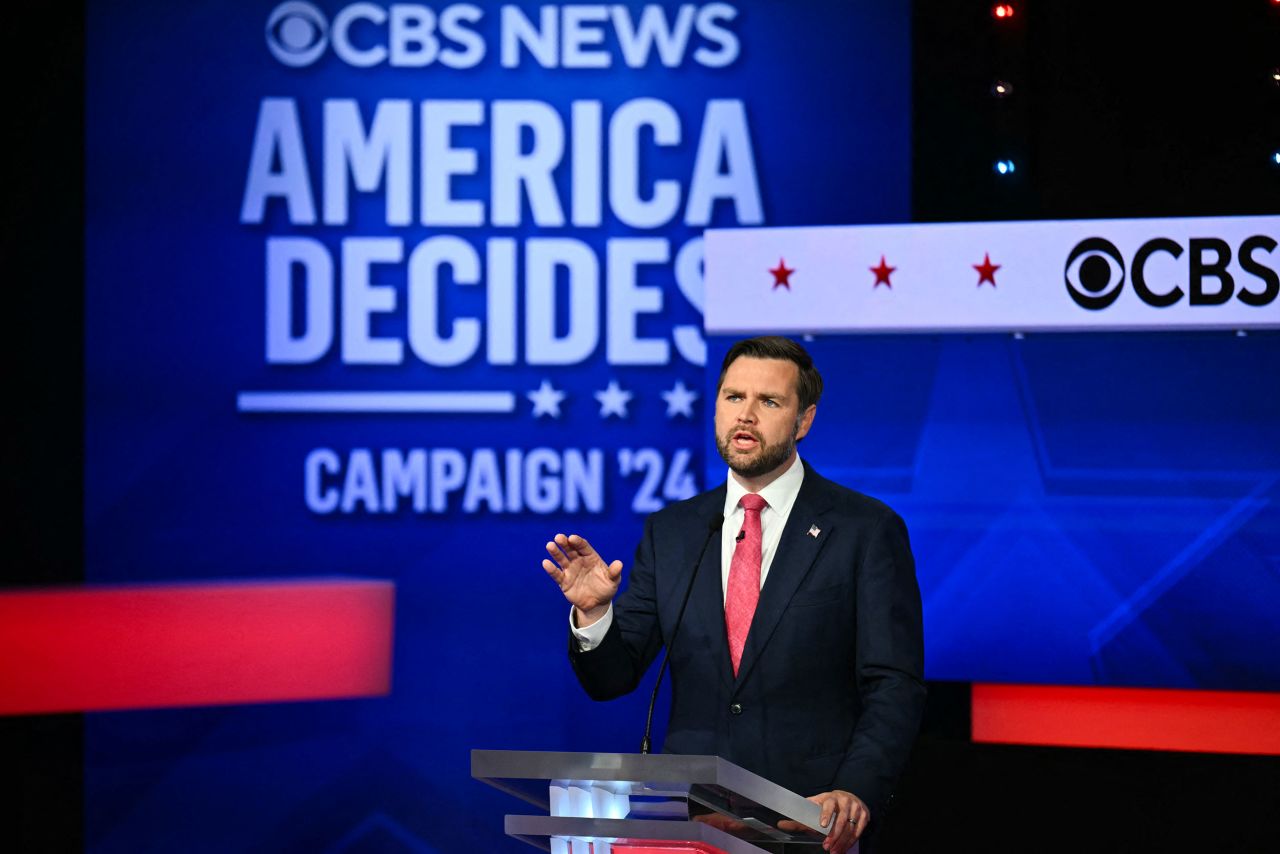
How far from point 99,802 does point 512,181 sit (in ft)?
7.83

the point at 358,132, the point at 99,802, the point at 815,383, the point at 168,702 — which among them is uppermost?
Answer: the point at 358,132

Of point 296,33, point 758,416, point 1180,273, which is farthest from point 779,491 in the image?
point 296,33

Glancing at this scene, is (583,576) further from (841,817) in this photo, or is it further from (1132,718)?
(1132,718)

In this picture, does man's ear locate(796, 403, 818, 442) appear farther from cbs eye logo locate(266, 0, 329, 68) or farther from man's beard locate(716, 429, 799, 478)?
cbs eye logo locate(266, 0, 329, 68)

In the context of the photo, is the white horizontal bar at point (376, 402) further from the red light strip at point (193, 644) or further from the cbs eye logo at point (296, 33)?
the cbs eye logo at point (296, 33)

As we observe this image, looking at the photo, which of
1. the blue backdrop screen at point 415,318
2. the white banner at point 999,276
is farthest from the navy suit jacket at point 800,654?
the blue backdrop screen at point 415,318

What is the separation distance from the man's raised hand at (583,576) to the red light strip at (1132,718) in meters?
1.95

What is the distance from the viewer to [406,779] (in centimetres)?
510

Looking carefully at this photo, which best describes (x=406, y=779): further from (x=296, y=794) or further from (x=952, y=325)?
(x=952, y=325)

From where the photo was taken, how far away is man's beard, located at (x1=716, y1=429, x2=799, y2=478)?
293cm

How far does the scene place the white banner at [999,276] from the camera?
4117 mm

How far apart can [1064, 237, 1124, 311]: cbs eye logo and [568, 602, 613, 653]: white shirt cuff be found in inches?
77.0

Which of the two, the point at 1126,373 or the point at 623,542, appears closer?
the point at 1126,373

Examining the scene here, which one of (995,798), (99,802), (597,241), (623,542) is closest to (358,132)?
(597,241)
